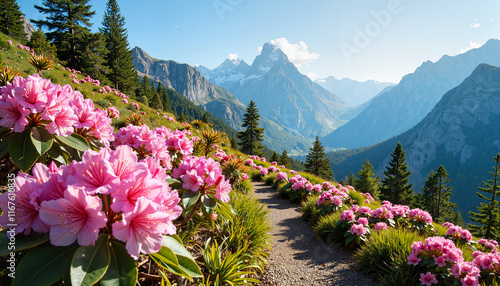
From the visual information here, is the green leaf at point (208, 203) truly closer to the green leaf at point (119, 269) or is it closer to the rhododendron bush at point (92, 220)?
the rhododendron bush at point (92, 220)

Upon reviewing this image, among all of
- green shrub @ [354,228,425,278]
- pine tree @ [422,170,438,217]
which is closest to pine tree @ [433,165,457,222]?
pine tree @ [422,170,438,217]

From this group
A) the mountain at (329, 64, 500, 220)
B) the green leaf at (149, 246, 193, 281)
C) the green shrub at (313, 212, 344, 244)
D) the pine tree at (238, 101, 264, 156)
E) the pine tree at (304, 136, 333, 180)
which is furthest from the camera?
the mountain at (329, 64, 500, 220)

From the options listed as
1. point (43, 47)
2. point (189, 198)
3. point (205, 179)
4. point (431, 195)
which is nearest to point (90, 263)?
point (189, 198)

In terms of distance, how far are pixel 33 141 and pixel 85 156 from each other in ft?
3.97

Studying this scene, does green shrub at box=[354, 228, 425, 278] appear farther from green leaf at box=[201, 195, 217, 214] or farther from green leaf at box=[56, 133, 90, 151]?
green leaf at box=[56, 133, 90, 151]

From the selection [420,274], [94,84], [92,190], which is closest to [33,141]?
[92,190]

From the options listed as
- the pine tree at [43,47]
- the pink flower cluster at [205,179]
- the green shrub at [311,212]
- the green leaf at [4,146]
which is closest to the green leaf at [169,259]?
the pink flower cluster at [205,179]

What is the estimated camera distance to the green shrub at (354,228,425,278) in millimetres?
3709

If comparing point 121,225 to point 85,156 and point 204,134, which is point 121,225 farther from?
point 204,134

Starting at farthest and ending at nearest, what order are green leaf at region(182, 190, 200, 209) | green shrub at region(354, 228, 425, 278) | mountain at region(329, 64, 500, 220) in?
mountain at region(329, 64, 500, 220)
green shrub at region(354, 228, 425, 278)
green leaf at region(182, 190, 200, 209)

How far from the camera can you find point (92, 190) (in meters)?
1.30

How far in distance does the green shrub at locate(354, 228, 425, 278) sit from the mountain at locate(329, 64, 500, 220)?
7437 inches

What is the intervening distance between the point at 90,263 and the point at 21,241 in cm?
46

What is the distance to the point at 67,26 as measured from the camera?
26.9 meters
